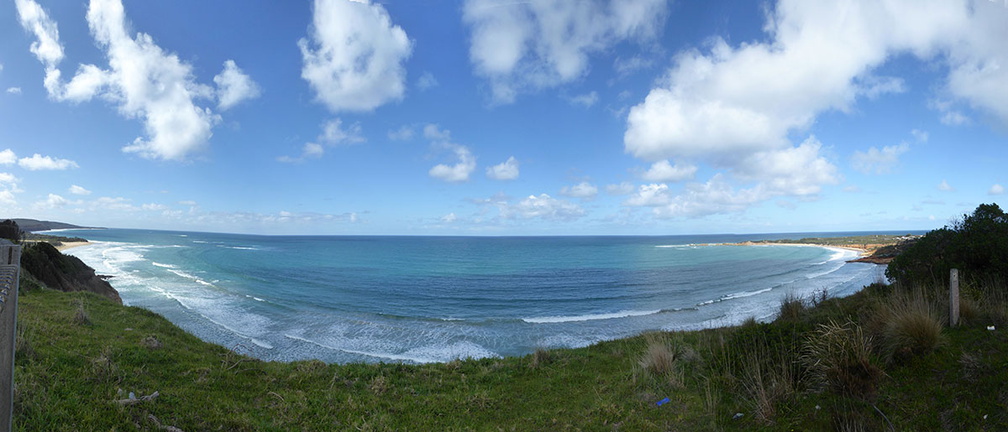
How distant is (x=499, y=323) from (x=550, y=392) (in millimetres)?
14436

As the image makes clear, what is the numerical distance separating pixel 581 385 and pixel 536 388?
87 cm

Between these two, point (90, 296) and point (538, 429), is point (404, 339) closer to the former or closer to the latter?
point (90, 296)

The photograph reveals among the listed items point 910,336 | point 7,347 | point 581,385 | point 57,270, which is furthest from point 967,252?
point 57,270

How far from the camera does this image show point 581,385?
794 centimetres

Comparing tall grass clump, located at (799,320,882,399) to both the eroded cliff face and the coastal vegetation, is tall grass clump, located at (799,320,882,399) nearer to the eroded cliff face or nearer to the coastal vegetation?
the coastal vegetation

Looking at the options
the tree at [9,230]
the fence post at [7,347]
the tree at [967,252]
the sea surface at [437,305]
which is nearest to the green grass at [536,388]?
the fence post at [7,347]

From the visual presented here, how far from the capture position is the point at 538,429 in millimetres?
6016

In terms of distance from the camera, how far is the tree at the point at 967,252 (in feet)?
32.4

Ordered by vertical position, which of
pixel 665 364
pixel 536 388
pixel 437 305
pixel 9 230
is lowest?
pixel 437 305

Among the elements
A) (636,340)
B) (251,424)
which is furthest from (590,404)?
(636,340)

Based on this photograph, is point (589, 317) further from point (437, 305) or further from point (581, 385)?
point (581, 385)

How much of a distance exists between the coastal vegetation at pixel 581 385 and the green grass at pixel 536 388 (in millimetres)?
24

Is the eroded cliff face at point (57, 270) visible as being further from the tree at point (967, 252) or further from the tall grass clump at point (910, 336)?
the tree at point (967, 252)

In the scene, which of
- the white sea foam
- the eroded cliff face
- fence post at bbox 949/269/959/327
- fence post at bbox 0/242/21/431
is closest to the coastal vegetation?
fence post at bbox 949/269/959/327
